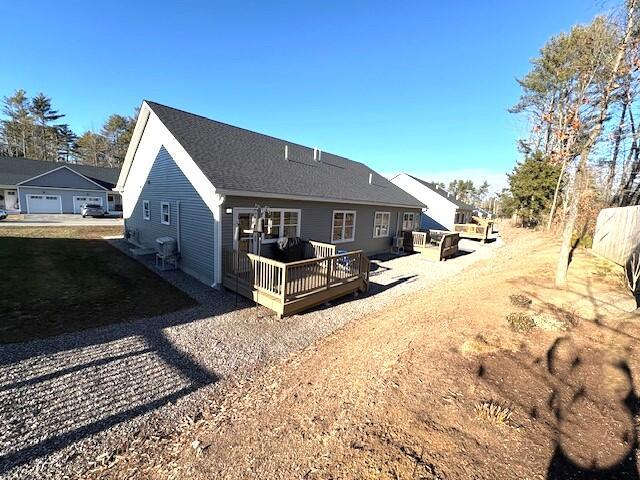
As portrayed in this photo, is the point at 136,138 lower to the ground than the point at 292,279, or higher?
higher

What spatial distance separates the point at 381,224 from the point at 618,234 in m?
10.2

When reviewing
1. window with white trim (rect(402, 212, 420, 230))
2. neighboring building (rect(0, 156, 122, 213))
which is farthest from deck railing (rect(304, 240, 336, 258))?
neighboring building (rect(0, 156, 122, 213))

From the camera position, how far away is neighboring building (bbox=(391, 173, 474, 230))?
2748cm

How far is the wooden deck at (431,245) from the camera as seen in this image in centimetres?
1486

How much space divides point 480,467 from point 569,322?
15.2 ft

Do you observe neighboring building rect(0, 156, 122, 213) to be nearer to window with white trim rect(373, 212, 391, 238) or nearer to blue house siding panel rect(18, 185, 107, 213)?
blue house siding panel rect(18, 185, 107, 213)

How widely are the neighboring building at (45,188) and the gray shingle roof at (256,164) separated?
82.0 feet

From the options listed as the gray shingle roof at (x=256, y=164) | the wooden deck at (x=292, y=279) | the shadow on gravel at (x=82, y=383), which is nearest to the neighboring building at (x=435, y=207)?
the gray shingle roof at (x=256, y=164)

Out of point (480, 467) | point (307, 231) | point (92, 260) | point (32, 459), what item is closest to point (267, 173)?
point (307, 231)

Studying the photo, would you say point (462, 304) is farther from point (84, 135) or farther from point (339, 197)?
point (84, 135)

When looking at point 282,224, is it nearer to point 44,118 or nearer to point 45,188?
point 45,188

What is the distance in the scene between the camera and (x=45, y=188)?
26.2m

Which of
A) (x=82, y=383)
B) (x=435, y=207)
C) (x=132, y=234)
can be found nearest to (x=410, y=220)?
(x=435, y=207)

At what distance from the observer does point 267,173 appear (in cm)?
1009
